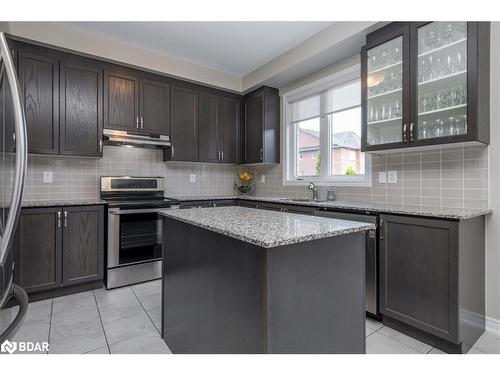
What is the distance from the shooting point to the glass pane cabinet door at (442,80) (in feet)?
6.46

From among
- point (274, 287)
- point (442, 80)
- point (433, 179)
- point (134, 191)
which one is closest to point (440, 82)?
point (442, 80)

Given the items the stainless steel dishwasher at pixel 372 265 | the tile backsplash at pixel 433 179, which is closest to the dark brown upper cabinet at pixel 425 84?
the tile backsplash at pixel 433 179

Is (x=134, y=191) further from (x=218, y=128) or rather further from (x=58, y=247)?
(x=218, y=128)

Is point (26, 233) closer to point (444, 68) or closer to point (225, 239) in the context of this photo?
point (225, 239)

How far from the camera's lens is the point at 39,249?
260cm

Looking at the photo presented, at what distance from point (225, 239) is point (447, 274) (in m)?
1.49

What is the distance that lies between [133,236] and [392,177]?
9.12 ft

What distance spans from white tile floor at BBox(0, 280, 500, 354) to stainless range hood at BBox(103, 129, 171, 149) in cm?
173

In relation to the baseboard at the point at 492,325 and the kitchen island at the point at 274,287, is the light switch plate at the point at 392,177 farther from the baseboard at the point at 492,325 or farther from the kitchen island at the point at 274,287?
the kitchen island at the point at 274,287

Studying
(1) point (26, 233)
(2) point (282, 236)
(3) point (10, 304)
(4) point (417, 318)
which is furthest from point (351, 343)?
(1) point (26, 233)

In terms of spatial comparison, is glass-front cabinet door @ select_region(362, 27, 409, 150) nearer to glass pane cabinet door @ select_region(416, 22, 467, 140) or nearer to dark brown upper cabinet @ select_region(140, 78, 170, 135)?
glass pane cabinet door @ select_region(416, 22, 467, 140)

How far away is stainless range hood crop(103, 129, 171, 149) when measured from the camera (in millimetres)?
3175

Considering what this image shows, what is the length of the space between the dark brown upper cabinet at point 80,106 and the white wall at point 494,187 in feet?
12.0

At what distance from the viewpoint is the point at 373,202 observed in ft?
9.12
